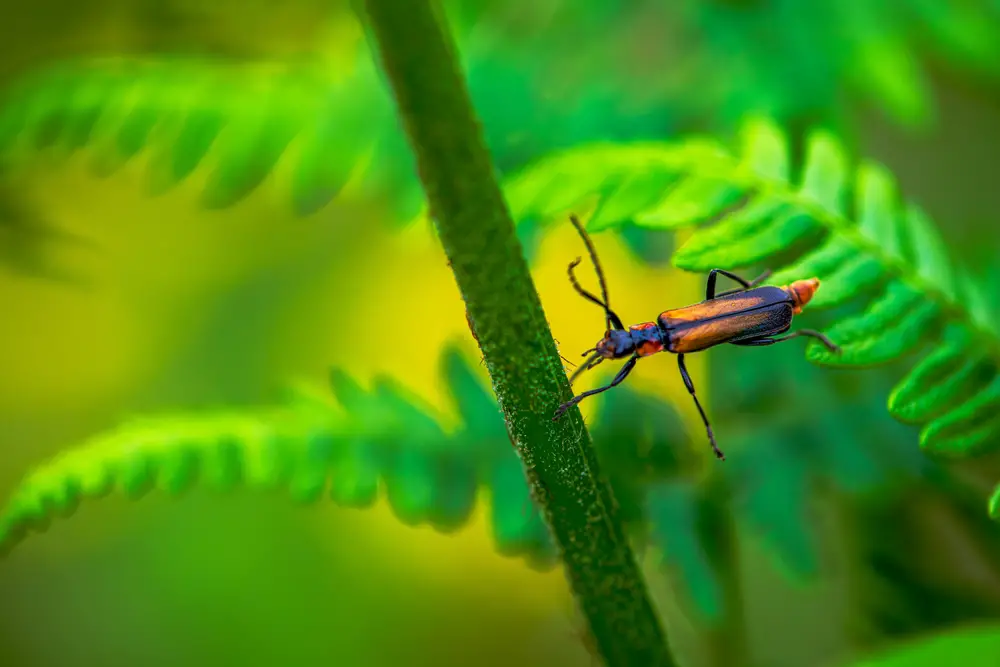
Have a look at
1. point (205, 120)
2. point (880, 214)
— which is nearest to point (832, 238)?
point (880, 214)

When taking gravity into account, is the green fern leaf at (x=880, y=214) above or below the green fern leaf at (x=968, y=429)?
above

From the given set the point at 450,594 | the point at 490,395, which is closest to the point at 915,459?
the point at 490,395

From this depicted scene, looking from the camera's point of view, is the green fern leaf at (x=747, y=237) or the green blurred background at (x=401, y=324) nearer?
the green fern leaf at (x=747, y=237)

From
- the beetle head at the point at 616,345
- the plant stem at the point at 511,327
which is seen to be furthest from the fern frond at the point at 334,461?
the plant stem at the point at 511,327

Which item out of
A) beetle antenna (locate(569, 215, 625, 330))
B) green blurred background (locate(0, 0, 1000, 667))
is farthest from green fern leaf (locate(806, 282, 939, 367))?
green blurred background (locate(0, 0, 1000, 667))

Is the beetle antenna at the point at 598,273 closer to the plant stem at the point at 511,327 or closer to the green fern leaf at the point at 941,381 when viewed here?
the plant stem at the point at 511,327

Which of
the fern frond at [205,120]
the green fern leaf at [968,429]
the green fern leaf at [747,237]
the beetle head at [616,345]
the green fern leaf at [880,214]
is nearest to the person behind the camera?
the green fern leaf at [968,429]

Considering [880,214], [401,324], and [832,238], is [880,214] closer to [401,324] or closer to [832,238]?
[832,238]
